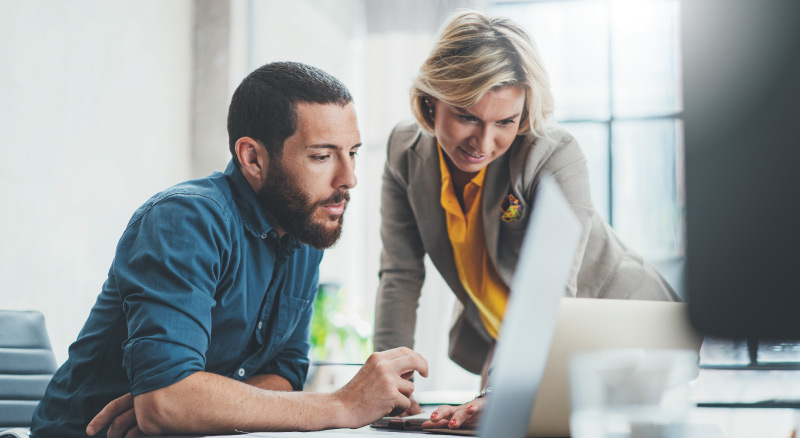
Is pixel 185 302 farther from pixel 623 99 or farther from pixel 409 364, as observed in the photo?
pixel 623 99

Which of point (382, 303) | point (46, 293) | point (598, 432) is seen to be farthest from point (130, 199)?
point (598, 432)

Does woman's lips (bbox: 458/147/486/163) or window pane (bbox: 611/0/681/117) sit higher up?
window pane (bbox: 611/0/681/117)

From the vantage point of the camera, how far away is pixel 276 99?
1.26 metres

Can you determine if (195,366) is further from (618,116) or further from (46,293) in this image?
(618,116)

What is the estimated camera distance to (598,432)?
20.8 inches

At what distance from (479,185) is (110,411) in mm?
932

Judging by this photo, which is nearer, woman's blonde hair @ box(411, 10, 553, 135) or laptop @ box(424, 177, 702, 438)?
laptop @ box(424, 177, 702, 438)

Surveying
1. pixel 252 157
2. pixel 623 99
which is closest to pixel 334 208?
pixel 252 157

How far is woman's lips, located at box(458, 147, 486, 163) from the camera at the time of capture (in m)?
1.54

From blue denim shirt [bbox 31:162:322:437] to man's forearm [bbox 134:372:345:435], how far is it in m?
0.02

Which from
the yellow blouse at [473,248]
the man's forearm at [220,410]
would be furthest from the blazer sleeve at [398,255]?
the man's forearm at [220,410]

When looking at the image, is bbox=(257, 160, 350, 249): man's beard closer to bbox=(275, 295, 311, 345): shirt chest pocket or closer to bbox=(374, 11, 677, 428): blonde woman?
bbox=(275, 295, 311, 345): shirt chest pocket

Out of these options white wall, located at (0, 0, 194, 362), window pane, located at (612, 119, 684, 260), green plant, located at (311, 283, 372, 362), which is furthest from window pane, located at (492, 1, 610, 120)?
white wall, located at (0, 0, 194, 362)

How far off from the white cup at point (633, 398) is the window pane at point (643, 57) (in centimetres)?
358
